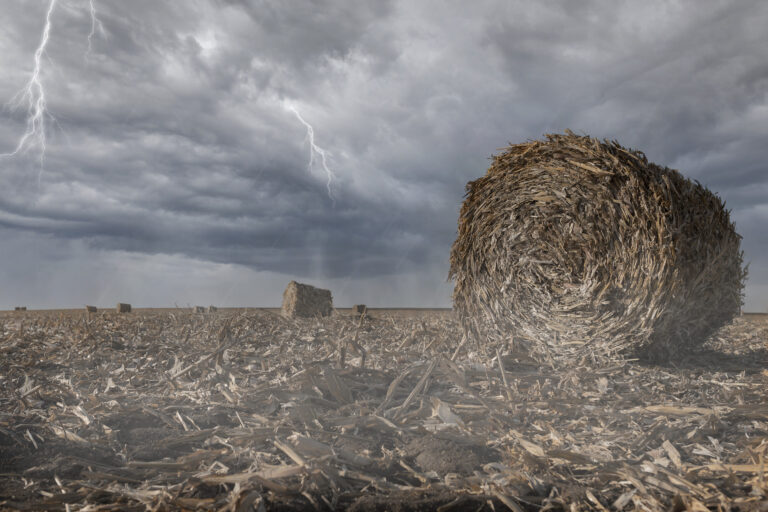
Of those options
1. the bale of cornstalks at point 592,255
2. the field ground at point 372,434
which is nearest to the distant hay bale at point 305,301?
the bale of cornstalks at point 592,255

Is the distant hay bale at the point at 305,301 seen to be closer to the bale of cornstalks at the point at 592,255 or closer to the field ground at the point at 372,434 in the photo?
the bale of cornstalks at the point at 592,255

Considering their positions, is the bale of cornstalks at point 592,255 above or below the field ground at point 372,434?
above

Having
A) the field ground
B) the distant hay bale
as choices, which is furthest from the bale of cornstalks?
the distant hay bale

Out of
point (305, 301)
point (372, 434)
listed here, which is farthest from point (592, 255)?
point (305, 301)

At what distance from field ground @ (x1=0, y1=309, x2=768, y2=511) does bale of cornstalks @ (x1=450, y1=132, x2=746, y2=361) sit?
0.57m

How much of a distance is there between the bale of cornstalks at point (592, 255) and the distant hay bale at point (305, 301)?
19.3 feet

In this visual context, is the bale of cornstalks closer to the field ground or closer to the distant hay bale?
the field ground

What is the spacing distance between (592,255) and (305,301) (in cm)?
794

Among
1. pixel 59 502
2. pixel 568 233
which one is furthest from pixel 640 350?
pixel 59 502

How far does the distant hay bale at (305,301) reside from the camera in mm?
12552

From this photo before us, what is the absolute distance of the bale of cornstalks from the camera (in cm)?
592

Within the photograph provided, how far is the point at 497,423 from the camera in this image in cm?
373

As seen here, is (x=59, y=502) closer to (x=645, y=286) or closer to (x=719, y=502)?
(x=719, y=502)

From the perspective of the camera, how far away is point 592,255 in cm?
626
